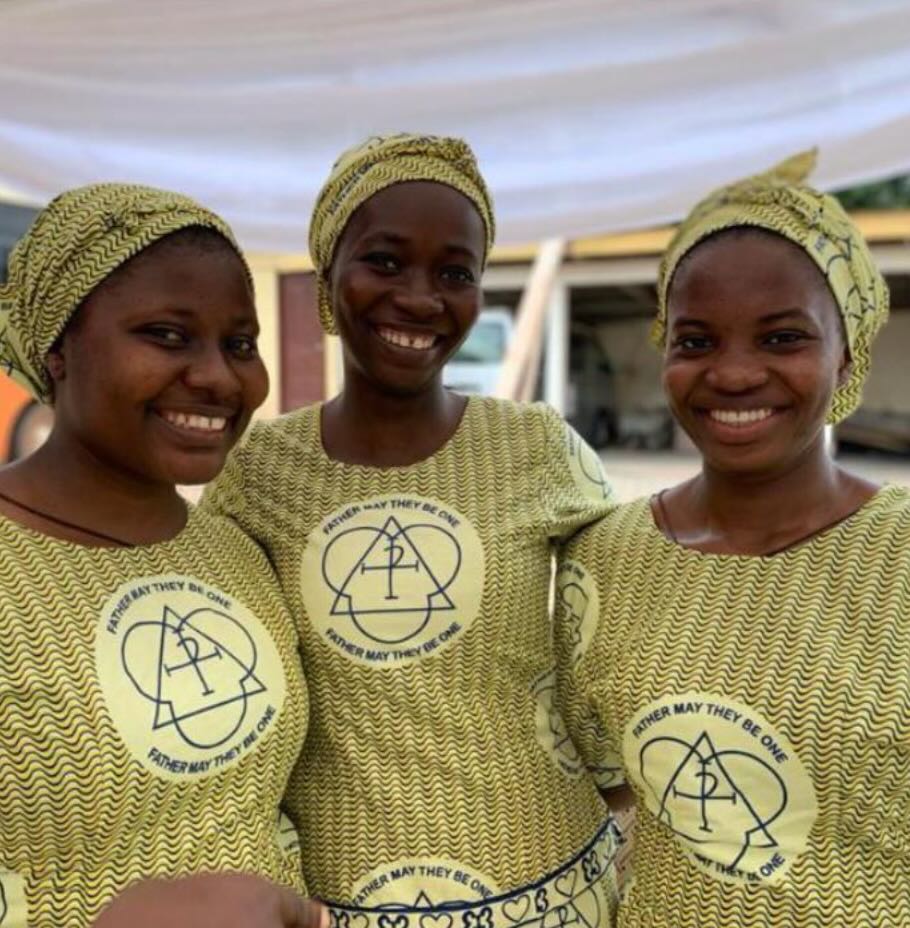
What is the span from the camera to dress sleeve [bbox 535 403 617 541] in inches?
67.7

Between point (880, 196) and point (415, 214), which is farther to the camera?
point (880, 196)

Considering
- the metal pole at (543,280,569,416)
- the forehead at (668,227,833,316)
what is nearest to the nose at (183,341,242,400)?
the forehead at (668,227,833,316)

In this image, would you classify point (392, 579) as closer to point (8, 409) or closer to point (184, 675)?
point (184, 675)

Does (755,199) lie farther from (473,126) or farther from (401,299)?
(473,126)

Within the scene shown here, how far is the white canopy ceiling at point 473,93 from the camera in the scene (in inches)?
84.2

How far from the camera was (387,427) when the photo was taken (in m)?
1.74

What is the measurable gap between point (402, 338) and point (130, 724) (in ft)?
A: 2.50

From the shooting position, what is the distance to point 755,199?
142 centimetres

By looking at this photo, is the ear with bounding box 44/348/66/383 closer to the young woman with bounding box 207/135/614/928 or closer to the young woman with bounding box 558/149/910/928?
the young woman with bounding box 207/135/614/928

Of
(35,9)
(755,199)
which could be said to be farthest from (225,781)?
(35,9)

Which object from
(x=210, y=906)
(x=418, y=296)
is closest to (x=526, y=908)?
(x=210, y=906)

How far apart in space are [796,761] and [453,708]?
0.54 metres

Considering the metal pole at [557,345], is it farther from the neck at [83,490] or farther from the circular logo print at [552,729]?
the neck at [83,490]

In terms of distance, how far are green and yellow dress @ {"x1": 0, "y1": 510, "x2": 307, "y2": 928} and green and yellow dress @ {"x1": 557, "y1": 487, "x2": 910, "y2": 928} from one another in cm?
53
